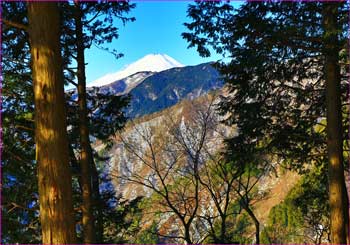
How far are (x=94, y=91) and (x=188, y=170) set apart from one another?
2.72 m

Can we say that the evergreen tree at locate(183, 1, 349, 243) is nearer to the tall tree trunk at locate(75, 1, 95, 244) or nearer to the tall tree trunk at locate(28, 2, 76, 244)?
the tall tree trunk at locate(75, 1, 95, 244)

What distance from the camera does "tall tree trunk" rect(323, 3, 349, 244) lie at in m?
5.83

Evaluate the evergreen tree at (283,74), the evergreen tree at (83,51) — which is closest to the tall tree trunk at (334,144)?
the evergreen tree at (283,74)

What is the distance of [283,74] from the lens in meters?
7.39

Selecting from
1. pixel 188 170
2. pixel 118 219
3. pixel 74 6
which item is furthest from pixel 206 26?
pixel 118 219

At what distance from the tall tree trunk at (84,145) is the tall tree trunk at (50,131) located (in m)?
3.95

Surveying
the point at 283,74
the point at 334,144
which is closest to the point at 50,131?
the point at 334,144

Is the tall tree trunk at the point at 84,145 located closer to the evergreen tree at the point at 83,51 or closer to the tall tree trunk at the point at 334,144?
the evergreen tree at the point at 83,51

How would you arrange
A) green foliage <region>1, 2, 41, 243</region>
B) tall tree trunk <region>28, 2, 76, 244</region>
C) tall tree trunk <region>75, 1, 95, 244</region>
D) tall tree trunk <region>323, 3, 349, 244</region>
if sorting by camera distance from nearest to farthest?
tall tree trunk <region>28, 2, 76, 244</region> < tall tree trunk <region>323, 3, 349, 244</region> < green foliage <region>1, 2, 41, 243</region> < tall tree trunk <region>75, 1, 95, 244</region>

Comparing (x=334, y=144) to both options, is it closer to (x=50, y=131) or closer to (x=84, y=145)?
(x=84, y=145)

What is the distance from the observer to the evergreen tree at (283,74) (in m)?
5.93

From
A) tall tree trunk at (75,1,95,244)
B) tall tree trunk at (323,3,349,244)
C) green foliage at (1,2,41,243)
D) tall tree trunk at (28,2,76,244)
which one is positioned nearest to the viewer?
tall tree trunk at (28,2,76,244)

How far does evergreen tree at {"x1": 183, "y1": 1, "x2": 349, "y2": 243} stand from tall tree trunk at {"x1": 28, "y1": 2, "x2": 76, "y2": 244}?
3349 millimetres

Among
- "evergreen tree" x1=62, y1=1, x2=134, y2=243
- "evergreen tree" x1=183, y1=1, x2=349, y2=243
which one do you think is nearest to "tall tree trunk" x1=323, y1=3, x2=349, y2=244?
"evergreen tree" x1=183, y1=1, x2=349, y2=243
